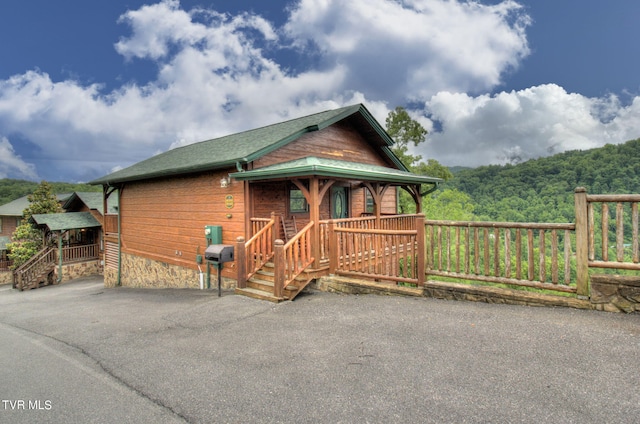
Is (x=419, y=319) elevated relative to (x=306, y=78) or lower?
lower

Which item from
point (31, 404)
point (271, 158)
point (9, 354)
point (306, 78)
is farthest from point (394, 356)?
point (306, 78)

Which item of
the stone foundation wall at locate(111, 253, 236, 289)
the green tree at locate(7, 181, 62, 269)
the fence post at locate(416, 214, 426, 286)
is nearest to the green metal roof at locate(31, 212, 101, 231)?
the green tree at locate(7, 181, 62, 269)

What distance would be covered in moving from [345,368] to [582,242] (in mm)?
3917

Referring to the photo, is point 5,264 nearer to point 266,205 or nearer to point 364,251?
point 266,205

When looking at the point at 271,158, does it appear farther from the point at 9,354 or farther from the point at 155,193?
the point at 9,354

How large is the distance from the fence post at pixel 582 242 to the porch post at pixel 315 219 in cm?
458

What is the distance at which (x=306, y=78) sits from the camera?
1244 inches

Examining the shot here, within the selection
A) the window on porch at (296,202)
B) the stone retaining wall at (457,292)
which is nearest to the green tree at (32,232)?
the window on porch at (296,202)

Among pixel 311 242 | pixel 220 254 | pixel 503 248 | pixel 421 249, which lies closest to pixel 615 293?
pixel 503 248

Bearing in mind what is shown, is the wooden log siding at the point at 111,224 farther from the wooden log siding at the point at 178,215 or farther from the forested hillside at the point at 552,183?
the forested hillside at the point at 552,183

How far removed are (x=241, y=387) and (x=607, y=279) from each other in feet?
16.4

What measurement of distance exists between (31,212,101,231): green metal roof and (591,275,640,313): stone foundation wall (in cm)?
2615

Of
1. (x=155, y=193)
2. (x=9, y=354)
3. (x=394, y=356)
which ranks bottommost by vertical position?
(x=9, y=354)

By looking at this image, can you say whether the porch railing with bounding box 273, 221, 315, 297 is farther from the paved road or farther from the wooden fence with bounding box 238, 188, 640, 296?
the paved road
